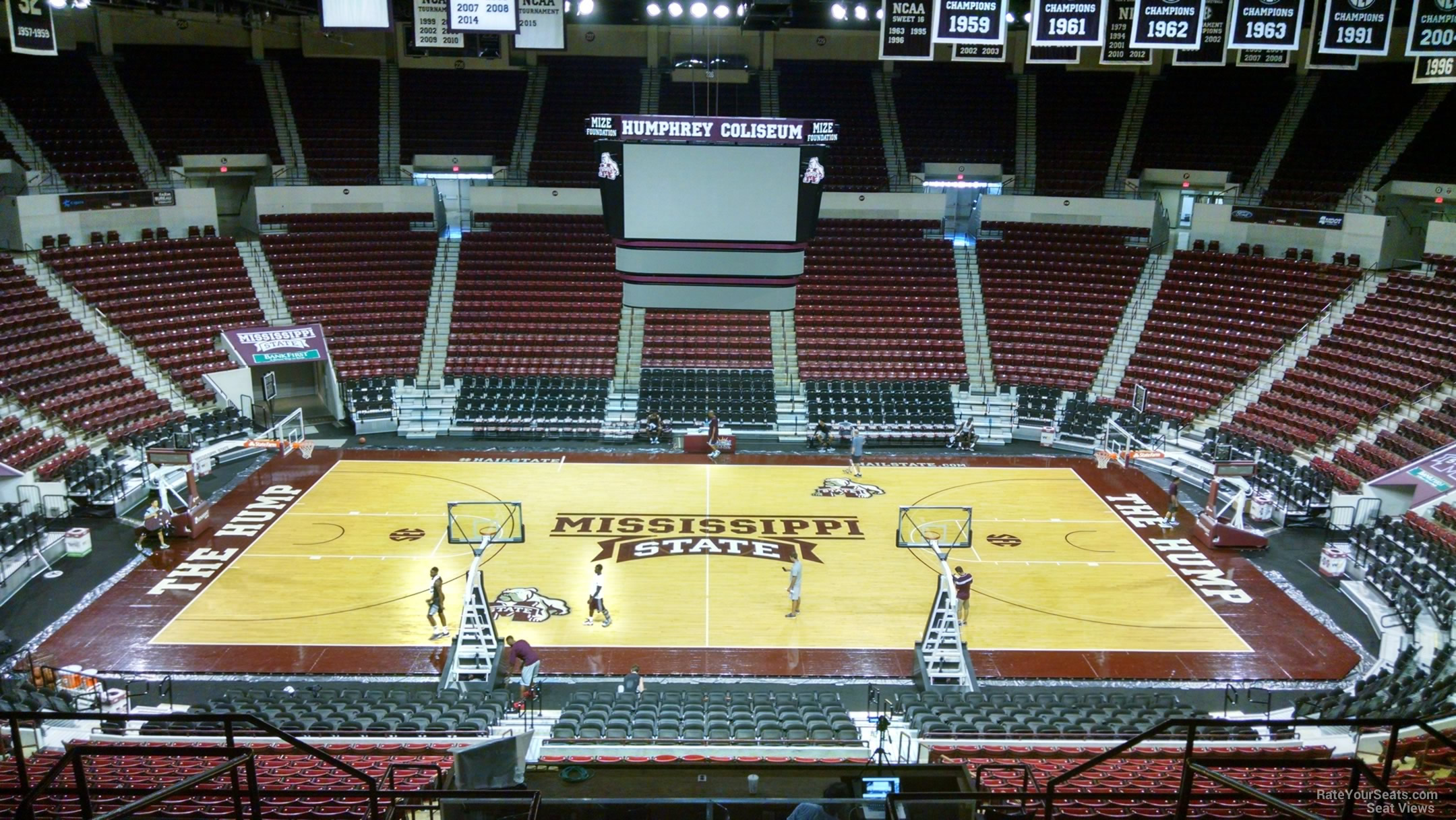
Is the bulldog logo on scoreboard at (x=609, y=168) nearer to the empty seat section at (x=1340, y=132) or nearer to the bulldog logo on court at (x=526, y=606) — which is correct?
the bulldog logo on court at (x=526, y=606)

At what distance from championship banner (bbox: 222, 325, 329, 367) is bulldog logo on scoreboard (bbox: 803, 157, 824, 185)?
16962mm

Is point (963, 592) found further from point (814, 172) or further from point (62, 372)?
point (62, 372)

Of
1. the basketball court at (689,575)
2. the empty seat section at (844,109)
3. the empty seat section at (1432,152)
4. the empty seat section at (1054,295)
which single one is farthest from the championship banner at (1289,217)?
the basketball court at (689,575)

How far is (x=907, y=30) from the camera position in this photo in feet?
67.2

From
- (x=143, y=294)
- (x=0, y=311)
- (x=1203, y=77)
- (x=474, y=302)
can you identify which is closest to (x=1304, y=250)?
(x=1203, y=77)

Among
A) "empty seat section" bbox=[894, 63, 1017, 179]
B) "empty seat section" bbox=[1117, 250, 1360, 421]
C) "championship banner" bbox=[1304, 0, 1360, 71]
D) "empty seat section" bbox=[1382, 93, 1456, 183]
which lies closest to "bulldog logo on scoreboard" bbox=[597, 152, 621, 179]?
"championship banner" bbox=[1304, 0, 1360, 71]

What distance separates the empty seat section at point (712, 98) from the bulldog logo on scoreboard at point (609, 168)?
21.4 meters

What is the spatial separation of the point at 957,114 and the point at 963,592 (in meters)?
26.1

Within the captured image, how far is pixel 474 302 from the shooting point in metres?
32.5

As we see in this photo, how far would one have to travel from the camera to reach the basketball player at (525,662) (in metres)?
14.8

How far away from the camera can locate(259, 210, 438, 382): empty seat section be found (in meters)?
30.7

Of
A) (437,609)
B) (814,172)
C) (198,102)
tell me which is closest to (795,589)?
(437,609)

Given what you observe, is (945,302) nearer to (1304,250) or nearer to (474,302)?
(1304,250)

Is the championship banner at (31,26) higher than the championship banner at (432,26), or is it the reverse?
the championship banner at (432,26)
